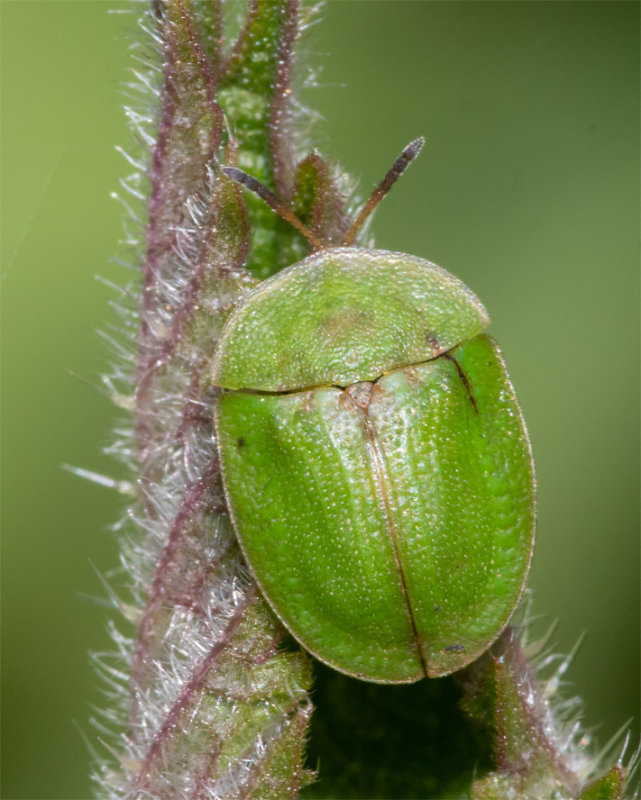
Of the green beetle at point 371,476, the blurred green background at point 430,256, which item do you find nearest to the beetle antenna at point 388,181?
the green beetle at point 371,476

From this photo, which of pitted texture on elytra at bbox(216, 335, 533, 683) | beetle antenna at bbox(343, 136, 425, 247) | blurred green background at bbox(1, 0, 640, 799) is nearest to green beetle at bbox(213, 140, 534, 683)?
pitted texture on elytra at bbox(216, 335, 533, 683)

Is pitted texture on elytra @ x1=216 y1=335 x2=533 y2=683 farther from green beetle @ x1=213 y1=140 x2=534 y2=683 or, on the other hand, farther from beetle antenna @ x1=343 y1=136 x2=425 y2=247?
beetle antenna @ x1=343 y1=136 x2=425 y2=247

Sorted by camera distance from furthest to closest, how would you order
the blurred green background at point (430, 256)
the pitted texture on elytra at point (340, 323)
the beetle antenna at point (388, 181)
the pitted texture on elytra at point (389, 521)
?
the blurred green background at point (430, 256), the beetle antenna at point (388, 181), the pitted texture on elytra at point (340, 323), the pitted texture on elytra at point (389, 521)

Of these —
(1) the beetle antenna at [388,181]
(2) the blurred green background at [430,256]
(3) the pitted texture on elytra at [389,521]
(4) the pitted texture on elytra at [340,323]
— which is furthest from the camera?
(2) the blurred green background at [430,256]

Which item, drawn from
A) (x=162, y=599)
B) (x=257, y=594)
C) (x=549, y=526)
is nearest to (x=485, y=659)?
(x=257, y=594)

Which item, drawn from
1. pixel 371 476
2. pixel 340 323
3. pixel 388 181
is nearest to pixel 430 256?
pixel 388 181

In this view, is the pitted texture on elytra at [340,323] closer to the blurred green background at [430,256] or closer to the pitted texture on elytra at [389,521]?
the pitted texture on elytra at [389,521]
